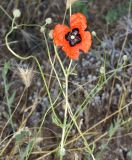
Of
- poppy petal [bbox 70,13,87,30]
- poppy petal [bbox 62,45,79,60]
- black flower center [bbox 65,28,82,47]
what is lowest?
poppy petal [bbox 62,45,79,60]

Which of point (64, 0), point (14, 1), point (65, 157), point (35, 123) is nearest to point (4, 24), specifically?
point (14, 1)

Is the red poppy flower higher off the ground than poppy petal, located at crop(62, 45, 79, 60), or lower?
higher

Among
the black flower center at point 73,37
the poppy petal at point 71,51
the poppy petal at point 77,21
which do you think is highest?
the poppy petal at point 77,21

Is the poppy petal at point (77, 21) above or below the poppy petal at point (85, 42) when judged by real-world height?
above

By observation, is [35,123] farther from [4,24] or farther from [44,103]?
[4,24]
